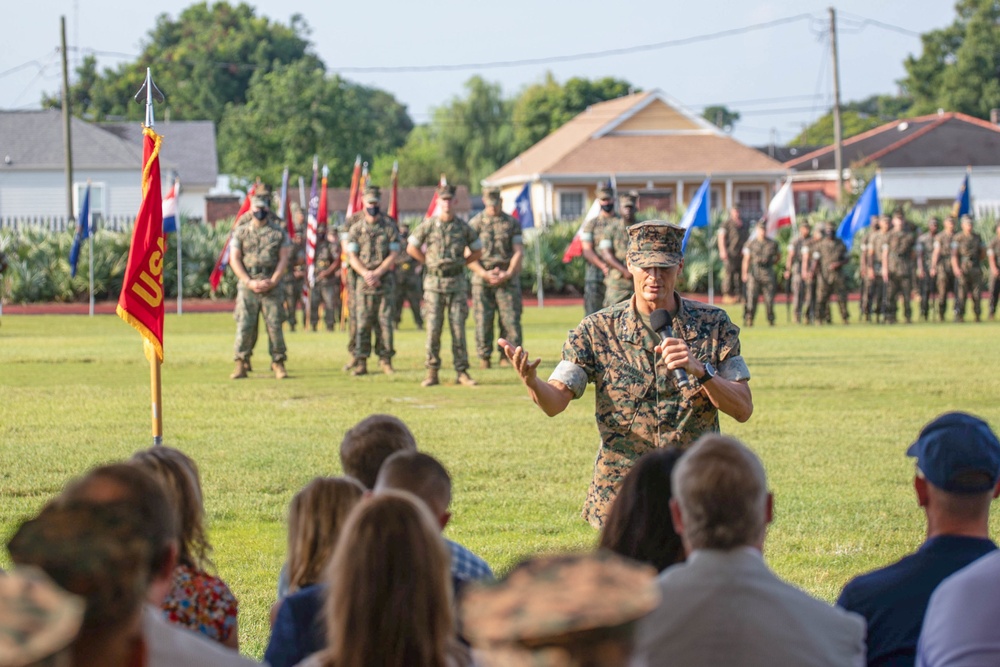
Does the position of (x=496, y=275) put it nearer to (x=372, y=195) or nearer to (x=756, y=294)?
(x=372, y=195)

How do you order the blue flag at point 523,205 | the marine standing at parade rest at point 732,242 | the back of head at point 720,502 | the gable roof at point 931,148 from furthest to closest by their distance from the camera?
the gable roof at point 931,148, the marine standing at parade rest at point 732,242, the blue flag at point 523,205, the back of head at point 720,502

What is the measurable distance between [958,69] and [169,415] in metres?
94.9

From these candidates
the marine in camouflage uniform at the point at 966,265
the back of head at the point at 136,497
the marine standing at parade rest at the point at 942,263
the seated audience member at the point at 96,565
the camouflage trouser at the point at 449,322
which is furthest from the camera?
the marine standing at parade rest at the point at 942,263

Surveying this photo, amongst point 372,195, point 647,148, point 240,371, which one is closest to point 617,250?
point 372,195

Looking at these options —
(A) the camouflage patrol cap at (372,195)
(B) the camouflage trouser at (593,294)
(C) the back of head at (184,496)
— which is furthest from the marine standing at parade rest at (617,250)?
(C) the back of head at (184,496)

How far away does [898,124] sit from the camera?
296 feet

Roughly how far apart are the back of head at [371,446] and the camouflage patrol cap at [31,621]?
3.20 m

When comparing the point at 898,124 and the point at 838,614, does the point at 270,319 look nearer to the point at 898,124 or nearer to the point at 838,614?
the point at 838,614

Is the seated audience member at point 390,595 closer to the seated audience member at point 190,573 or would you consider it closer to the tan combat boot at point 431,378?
the seated audience member at point 190,573

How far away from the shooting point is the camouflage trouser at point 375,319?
63.7ft

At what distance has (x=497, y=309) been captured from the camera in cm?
2023

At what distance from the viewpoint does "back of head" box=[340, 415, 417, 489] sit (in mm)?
5332

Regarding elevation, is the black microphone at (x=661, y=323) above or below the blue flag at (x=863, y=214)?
below

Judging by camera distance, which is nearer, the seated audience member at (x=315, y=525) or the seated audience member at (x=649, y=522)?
the seated audience member at (x=315, y=525)
